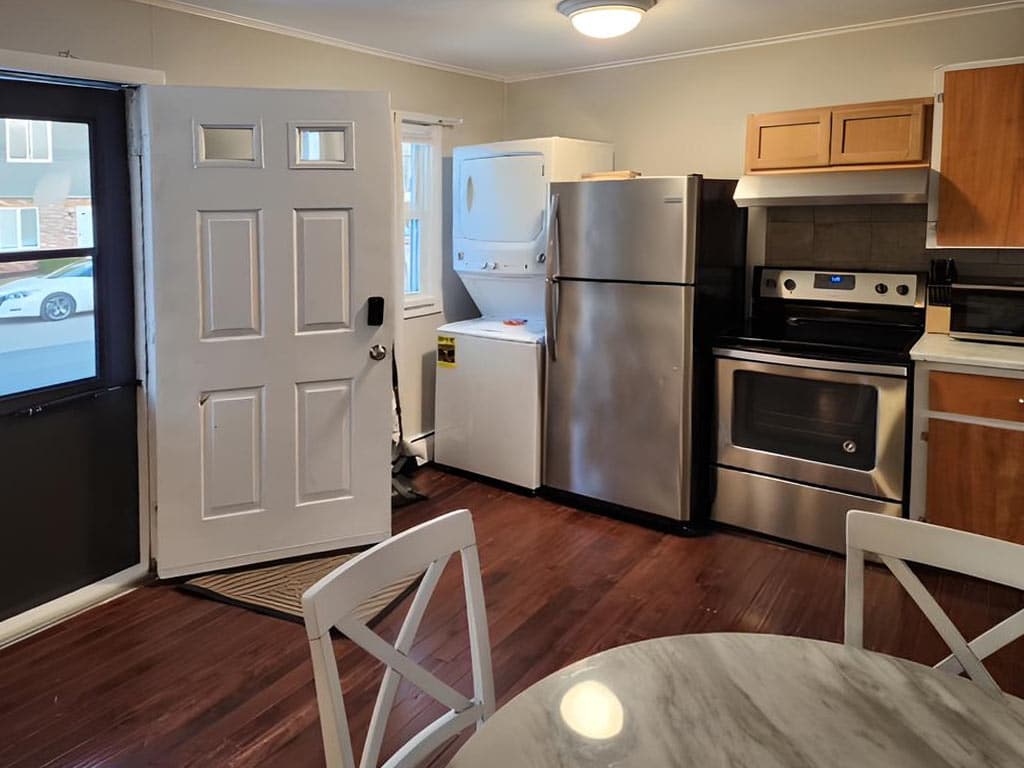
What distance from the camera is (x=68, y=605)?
2.95 metres

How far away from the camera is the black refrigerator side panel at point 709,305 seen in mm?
3633

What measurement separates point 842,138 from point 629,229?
95 cm

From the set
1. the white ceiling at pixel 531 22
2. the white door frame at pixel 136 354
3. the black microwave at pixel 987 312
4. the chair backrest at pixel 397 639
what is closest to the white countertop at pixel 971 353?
the black microwave at pixel 987 312

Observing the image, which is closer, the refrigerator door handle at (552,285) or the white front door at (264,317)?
the white front door at (264,317)

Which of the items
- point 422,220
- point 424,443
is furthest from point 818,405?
point 422,220

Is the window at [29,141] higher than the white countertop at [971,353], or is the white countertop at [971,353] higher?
the window at [29,141]

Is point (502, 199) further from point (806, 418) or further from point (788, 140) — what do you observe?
point (806, 418)

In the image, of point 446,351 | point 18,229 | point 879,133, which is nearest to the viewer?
point 18,229

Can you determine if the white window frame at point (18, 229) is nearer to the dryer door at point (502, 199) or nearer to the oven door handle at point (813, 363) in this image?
the dryer door at point (502, 199)

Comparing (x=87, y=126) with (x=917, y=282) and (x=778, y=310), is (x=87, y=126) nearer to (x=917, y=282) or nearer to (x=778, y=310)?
(x=778, y=310)

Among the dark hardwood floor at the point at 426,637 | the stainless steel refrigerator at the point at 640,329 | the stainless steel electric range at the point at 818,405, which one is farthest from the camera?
the stainless steel refrigerator at the point at 640,329

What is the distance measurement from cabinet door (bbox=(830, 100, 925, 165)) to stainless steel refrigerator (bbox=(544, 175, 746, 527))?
53cm

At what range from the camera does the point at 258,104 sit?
3.11m

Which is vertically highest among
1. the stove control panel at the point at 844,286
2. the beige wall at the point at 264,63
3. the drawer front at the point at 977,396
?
the beige wall at the point at 264,63
